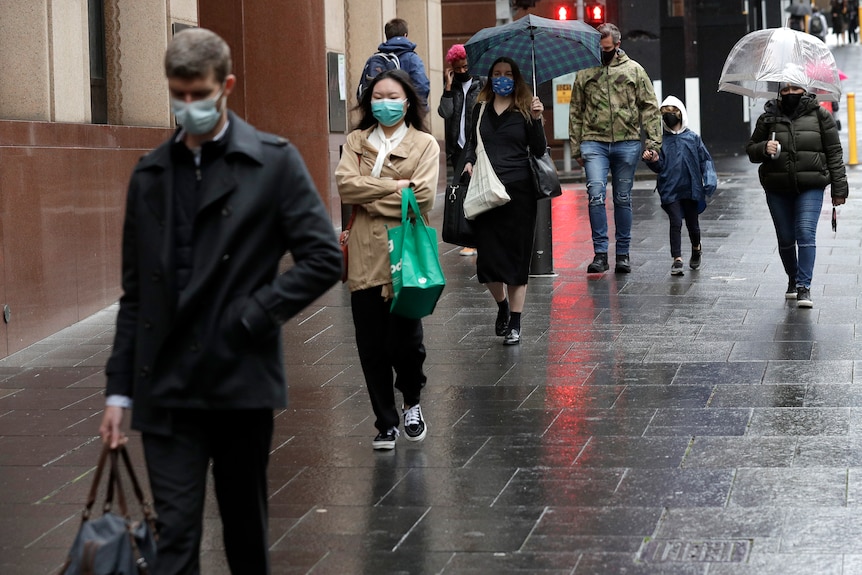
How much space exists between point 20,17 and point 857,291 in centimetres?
650

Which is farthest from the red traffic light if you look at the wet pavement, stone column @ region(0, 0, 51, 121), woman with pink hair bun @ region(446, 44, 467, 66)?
stone column @ region(0, 0, 51, 121)

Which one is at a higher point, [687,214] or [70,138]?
[70,138]

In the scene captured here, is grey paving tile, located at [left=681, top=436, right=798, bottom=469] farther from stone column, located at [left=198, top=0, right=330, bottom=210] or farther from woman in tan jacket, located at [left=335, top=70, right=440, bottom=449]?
stone column, located at [left=198, top=0, right=330, bottom=210]

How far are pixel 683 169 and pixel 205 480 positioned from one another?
9.28 metres

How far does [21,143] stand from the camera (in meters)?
9.73

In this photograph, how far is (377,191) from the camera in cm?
662

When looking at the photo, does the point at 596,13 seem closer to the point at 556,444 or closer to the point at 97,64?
the point at 97,64

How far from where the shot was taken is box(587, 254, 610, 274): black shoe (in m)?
12.6

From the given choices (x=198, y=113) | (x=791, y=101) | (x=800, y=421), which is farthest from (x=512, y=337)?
(x=198, y=113)

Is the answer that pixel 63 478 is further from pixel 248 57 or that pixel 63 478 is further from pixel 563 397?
pixel 248 57

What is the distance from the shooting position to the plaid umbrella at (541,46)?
11125 mm

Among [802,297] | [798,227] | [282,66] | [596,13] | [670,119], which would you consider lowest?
[802,297]

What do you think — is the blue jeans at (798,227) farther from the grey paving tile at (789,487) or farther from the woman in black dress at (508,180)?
the grey paving tile at (789,487)

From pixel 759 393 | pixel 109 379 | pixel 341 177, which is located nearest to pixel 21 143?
pixel 341 177
